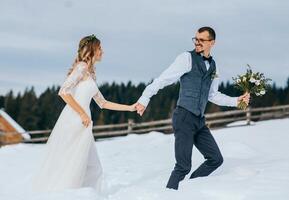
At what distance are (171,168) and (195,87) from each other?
3187 mm

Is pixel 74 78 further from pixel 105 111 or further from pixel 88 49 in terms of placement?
pixel 105 111

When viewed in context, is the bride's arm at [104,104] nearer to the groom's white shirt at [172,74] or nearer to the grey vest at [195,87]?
the groom's white shirt at [172,74]

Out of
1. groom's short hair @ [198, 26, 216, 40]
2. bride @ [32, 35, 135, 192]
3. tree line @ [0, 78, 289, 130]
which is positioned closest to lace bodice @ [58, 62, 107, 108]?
bride @ [32, 35, 135, 192]

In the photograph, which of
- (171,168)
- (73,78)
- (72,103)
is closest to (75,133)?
(72,103)

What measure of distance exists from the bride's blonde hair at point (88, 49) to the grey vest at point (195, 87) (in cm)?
100

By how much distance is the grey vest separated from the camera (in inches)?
215

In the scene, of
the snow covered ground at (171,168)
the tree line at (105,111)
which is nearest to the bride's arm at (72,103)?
the snow covered ground at (171,168)

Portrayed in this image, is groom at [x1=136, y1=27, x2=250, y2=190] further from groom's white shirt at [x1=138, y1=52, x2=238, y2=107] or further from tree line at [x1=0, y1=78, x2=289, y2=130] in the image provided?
tree line at [x1=0, y1=78, x2=289, y2=130]

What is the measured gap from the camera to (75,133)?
5.99m

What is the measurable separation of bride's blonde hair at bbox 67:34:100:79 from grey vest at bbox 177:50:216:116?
3.28 feet

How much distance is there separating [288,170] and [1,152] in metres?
9.70

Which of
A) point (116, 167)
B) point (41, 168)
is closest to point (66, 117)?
point (41, 168)

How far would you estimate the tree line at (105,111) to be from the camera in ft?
213

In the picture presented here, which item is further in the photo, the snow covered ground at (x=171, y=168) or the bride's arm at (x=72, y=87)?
the bride's arm at (x=72, y=87)
